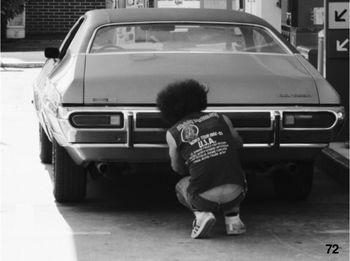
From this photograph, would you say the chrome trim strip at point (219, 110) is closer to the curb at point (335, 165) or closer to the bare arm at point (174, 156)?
the bare arm at point (174, 156)

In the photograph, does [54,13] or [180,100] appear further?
[54,13]

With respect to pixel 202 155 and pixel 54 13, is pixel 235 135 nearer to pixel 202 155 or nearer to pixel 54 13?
pixel 202 155

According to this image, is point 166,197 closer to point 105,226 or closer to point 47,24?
point 105,226

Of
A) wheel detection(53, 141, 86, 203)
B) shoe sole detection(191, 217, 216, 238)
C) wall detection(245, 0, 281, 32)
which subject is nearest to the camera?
shoe sole detection(191, 217, 216, 238)

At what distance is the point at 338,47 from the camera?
375 inches

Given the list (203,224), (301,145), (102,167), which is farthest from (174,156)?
(301,145)

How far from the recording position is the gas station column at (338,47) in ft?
30.7

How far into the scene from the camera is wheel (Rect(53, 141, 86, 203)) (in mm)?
6980

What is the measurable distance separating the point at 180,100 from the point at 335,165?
2.74m

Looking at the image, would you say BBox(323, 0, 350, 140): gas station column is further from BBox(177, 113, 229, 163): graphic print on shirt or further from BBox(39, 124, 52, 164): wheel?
BBox(177, 113, 229, 163): graphic print on shirt

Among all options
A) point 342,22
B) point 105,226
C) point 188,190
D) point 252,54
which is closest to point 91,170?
point 105,226

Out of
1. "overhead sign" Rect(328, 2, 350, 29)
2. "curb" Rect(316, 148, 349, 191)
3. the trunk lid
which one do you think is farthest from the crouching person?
"overhead sign" Rect(328, 2, 350, 29)

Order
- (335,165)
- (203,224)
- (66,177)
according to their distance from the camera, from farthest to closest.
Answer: (335,165) < (66,177) < (203,224)

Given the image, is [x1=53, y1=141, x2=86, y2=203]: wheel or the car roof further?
the car roof
